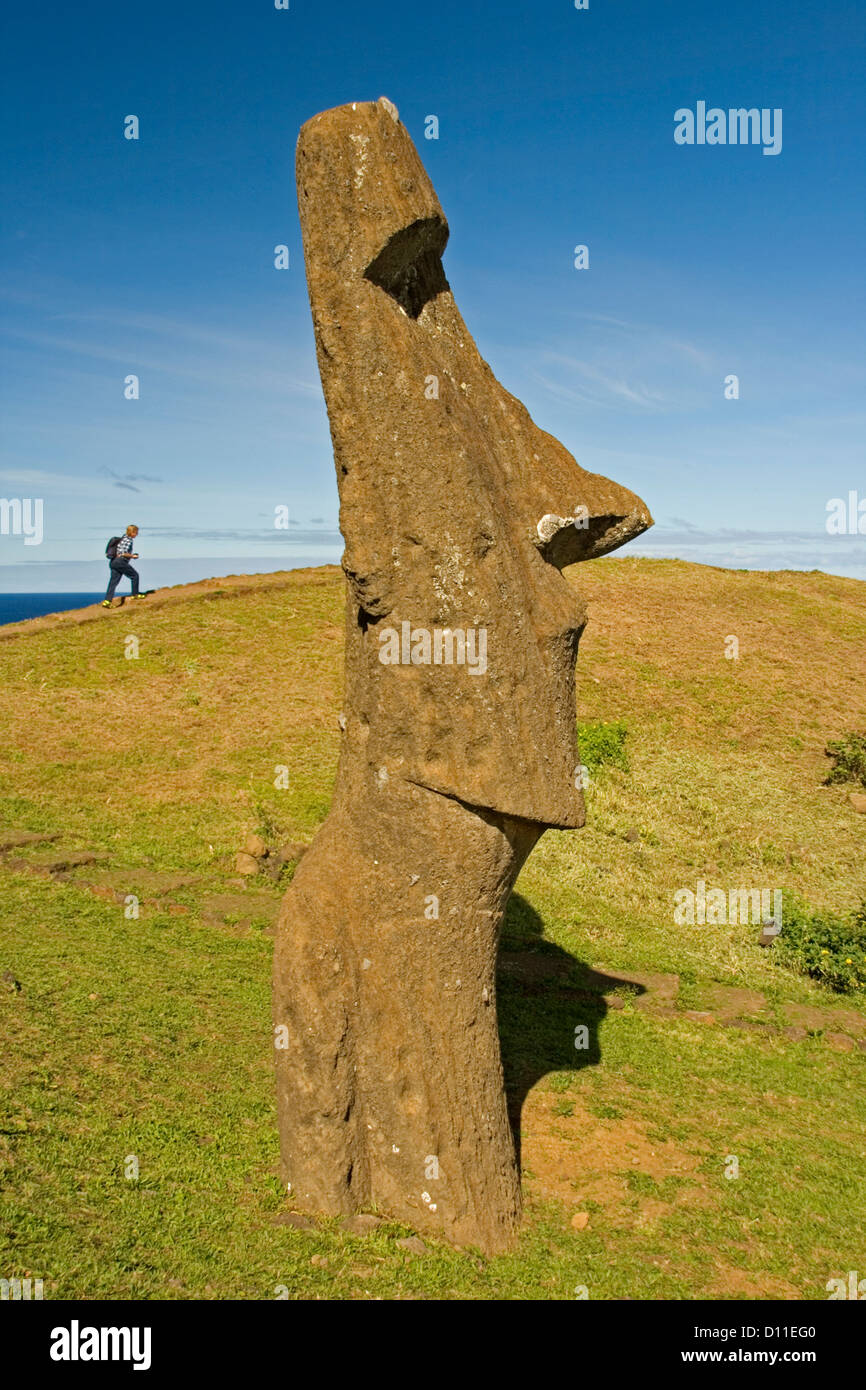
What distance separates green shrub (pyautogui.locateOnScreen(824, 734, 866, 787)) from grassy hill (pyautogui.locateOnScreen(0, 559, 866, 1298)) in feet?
1.16

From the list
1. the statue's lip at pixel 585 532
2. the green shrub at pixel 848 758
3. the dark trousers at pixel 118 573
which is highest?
the dark trousers at pixel 118 573

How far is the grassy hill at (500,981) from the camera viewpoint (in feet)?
22.7

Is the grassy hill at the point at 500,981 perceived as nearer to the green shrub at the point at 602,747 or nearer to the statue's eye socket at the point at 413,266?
the green shrub at the point at 602,747

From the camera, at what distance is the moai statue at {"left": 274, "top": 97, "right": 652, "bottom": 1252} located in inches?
264

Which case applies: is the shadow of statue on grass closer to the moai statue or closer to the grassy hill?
the grassy hill

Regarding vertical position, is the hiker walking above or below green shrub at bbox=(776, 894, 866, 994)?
above

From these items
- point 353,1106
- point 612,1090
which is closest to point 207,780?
point 612,1090

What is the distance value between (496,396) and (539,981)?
758 centimetres

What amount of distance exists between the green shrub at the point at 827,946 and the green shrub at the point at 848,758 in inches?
202

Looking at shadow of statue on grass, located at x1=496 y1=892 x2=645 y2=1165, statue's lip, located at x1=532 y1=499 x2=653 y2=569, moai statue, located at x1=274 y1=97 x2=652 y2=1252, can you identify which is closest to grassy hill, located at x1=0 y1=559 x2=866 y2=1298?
shadow of statue on grass, located at x1=496 y1=892 x2=645 y2=1165

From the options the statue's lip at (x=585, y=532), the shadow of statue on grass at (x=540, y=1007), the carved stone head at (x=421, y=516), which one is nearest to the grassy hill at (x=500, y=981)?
the shadow of statue on grass at (x=540, y=1007)

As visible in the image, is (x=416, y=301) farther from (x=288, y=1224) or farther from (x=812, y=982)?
(x=812, y=982)

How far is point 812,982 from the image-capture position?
13.4 meters

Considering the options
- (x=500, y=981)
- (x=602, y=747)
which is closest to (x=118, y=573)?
(x=602, y=747)
